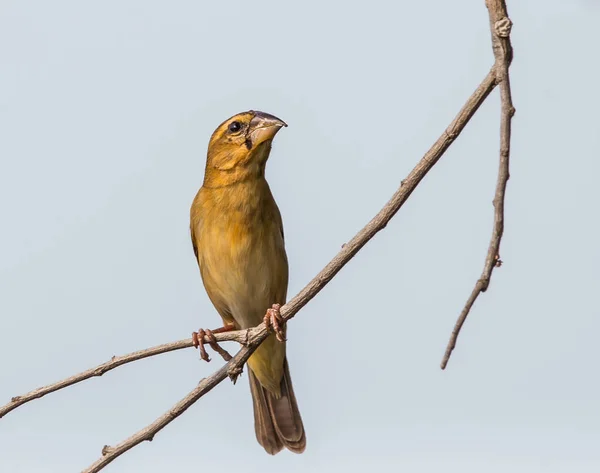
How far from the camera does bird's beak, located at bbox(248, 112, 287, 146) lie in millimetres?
6523

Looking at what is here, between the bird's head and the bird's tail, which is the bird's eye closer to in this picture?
the bird's head

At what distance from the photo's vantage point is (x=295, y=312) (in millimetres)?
4887

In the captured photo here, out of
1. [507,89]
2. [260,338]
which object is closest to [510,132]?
[507,89]

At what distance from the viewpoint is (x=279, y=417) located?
841cm

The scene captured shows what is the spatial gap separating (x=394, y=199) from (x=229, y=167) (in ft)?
9.56

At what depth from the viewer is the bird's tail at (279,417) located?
8.41 metres

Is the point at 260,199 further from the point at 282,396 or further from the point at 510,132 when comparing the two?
the point at 510,132

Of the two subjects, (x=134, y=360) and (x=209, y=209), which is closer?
(x=134, y=360)

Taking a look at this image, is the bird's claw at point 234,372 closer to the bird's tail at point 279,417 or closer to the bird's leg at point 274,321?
the bird's leg at point 274,321

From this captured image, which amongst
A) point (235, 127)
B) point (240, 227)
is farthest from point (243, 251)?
point (235, 127)

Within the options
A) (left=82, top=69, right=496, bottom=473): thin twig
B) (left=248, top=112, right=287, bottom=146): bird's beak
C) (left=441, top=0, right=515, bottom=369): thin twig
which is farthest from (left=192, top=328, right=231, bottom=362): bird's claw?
(left=441, top=0, right=515, bottom=369): thin twig

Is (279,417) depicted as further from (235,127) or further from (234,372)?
(234,372)

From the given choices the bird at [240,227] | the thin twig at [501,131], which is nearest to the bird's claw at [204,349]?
the bird at [240,227]

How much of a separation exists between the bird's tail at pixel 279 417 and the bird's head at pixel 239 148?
1.99 meters
